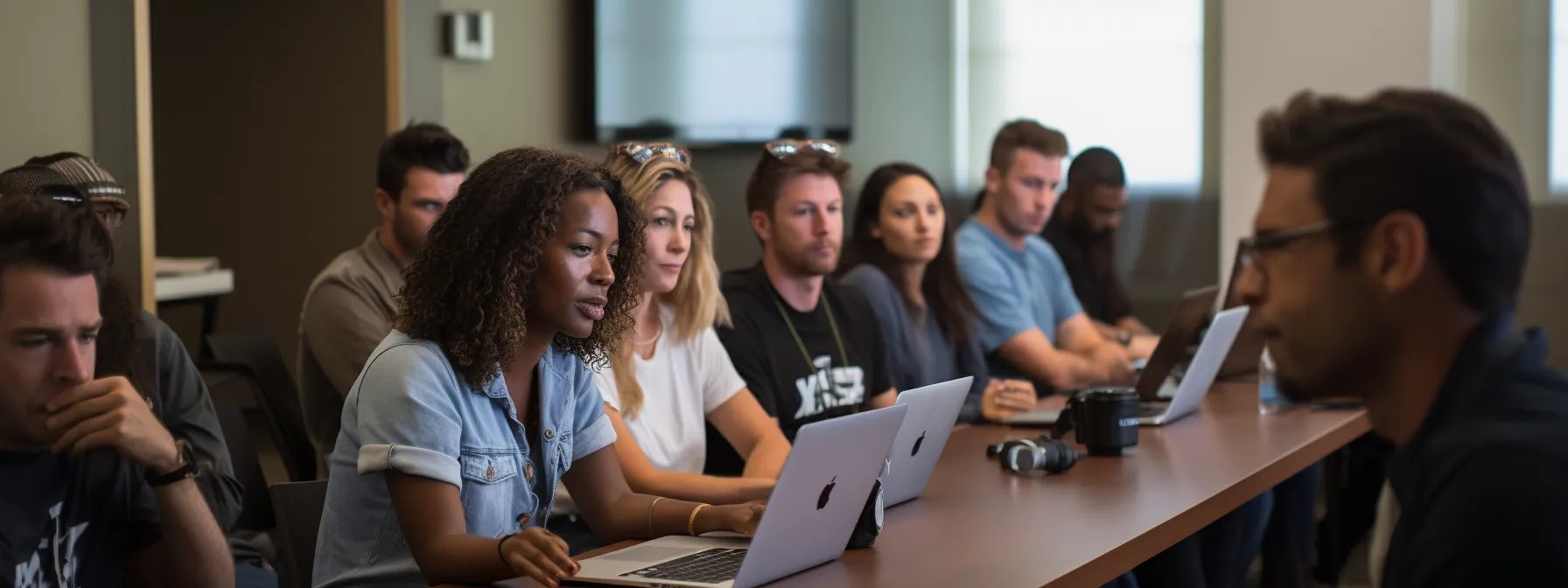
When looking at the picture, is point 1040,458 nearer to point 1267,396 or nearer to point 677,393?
point 677,393

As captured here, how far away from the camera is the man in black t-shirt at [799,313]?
311cm

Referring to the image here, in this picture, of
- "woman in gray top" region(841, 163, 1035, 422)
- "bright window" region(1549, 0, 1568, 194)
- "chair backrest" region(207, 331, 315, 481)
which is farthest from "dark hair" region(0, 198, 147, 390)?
"bright window" region(1549, 0, 1568, 194)

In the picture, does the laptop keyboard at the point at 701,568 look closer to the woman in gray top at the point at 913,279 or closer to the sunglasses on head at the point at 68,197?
the sunglasses on head at the point at 68,197

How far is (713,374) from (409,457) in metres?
1.17

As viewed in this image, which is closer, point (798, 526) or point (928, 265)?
point (798, 526)

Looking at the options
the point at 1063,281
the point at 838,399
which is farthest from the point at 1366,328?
the point at 1063,281

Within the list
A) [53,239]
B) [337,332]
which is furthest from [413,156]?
[53,239]

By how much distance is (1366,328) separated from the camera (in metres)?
1.19

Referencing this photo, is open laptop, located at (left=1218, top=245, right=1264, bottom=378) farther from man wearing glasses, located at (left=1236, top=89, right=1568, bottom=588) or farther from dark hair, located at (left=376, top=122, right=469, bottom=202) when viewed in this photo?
man wearing glasses, located at (left=1236, top=89, right=1568, bottom=588)

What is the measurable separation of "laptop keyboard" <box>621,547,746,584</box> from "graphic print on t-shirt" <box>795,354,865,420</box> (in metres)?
1.27

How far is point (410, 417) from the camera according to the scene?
5.85 ft

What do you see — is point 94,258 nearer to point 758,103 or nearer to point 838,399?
point 838,399

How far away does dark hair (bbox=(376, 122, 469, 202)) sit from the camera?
361 cm

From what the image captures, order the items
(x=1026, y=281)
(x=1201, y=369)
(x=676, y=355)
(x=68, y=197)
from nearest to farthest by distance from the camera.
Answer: (x=68, y=197), (x=676, y=355), (x=1201, y=369), (x=1026, y=281)
